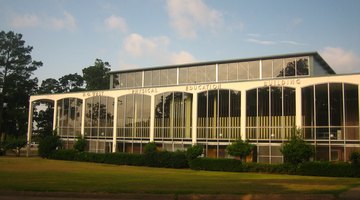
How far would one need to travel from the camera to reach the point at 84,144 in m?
49.3

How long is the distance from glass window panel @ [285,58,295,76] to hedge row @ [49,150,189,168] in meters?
13.5

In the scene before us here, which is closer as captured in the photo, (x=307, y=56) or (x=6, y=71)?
(x=307, y=56)

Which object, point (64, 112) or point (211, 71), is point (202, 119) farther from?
point (64, 112)

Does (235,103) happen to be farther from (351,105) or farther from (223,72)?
(351,105)

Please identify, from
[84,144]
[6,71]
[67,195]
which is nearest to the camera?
[67,195]

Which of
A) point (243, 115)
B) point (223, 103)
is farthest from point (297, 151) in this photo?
point (223, 103)

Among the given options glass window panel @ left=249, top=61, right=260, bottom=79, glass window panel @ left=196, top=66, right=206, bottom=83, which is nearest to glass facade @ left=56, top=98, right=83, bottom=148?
glass window panel @ left=196, top=66, right=206, bottom=83

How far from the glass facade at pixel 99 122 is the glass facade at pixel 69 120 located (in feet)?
5.50

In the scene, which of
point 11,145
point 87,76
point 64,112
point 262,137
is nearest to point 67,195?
point 262,137

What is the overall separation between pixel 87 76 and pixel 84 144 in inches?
1570

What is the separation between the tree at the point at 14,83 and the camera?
75.7 metres

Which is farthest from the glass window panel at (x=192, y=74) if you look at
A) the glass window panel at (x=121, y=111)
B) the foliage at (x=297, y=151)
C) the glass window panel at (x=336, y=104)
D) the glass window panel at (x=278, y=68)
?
the glass window panel at (x=336, y=104)

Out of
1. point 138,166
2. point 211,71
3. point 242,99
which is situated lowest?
point 138,166

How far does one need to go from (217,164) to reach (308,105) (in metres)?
9.84
